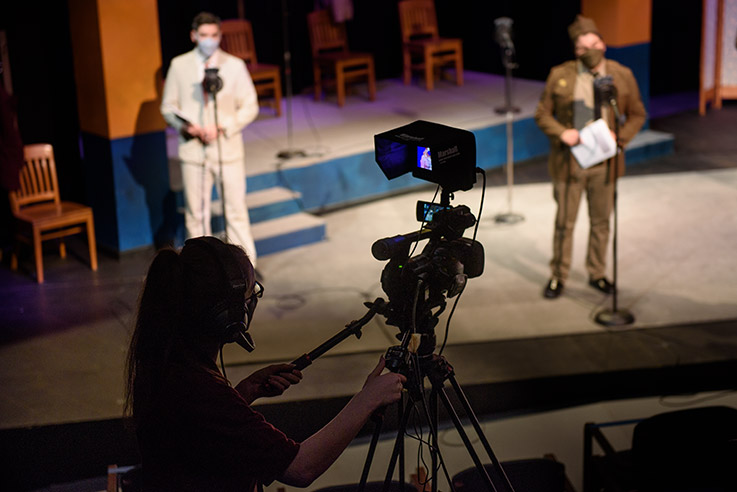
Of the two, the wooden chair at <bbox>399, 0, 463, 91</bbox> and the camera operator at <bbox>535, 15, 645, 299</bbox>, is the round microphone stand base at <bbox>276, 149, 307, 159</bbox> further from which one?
the wooden chair at <bbox>399, 0, 463, 91</bbox>

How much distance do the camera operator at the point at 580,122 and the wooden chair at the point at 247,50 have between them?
137 inches

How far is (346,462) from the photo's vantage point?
4031 mm

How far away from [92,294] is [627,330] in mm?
3038

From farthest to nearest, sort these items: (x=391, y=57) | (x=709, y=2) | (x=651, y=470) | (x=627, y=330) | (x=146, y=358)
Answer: (x=391, y=57) → (x=709, y=2) → (x=627, y=330) → (x=651, y=470) → (x=146, y=358)

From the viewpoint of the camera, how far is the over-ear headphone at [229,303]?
2057 mm

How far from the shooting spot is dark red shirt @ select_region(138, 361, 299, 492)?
6.48 ft

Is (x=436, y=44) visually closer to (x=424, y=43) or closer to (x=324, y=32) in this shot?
(x=424, y=43)

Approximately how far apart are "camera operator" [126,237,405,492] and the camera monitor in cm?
62

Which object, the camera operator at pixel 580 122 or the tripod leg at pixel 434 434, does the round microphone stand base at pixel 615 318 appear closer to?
the camera operator at pixel 580 122

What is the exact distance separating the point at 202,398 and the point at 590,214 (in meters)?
3.78

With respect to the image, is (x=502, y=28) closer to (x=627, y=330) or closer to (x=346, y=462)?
(x=627, y=330)

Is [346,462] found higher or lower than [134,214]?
lower

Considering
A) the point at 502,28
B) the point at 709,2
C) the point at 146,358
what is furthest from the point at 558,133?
the point at 709,2

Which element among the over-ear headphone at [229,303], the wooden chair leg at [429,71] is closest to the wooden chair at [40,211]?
the over-ear headphone at [229,303]
